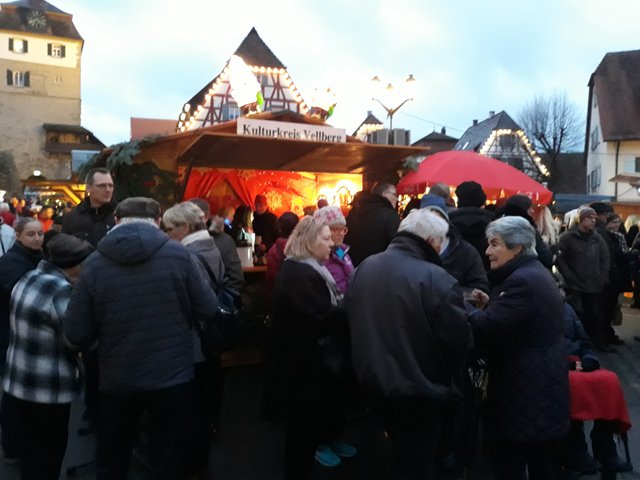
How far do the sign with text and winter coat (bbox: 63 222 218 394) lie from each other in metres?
3.90

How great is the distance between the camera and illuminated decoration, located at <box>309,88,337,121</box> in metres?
9.18

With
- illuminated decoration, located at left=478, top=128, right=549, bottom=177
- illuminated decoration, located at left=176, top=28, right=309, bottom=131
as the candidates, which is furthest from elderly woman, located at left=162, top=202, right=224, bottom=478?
A: illuminated decoration, located at left=478, top=128, right=549, bottom=177

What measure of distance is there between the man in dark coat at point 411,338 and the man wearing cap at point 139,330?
89cm

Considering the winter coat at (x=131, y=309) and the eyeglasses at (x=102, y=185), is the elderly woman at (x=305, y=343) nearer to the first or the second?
the winter coat at (x=131, y=309)

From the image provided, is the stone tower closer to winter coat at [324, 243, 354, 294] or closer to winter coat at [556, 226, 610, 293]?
winter coat at [556, 226, 610, 293]

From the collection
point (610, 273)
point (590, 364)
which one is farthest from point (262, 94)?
point (590, 364)

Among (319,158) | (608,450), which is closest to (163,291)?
(608,450)

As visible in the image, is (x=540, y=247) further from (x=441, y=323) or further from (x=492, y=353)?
(x=441, y=323)

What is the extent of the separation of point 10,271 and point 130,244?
75.4 inches

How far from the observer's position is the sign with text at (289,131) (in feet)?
23.1

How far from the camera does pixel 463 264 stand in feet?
14.6

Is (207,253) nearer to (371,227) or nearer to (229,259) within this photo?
(229,259)

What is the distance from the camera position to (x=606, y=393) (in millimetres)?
4070

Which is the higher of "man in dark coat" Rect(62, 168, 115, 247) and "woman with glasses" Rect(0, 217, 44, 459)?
"man in dark coat" Rect(62, 168, 115, 247)
